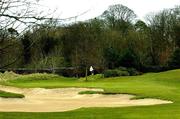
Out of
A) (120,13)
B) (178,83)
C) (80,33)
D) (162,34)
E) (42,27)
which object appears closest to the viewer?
(42,27)

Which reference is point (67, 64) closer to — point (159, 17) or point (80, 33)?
point (80, 33)

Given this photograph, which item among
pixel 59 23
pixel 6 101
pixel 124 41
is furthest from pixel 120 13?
pixel 59 23

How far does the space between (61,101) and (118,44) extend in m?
45.6

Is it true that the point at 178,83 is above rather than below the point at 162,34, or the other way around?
below

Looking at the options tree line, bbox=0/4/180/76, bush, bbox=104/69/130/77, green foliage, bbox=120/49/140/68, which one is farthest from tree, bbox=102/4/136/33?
bush, bbox=104/69/130/77

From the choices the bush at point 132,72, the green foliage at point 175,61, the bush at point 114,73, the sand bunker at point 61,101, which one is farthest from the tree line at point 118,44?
the sand bunker at point 61,101

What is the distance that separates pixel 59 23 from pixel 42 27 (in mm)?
392

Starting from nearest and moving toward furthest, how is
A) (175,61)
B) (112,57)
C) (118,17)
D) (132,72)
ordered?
(132,72)
(112,57)
(175,61)
(118,17)

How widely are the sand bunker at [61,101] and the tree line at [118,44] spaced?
69.5 feet

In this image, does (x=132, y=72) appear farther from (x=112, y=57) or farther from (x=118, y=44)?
(x=118, y=44)

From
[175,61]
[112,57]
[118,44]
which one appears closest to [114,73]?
[112,57]

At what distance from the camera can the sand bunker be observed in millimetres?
28062

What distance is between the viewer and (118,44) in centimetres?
7875

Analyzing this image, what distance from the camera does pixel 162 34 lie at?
85500 millimetres
